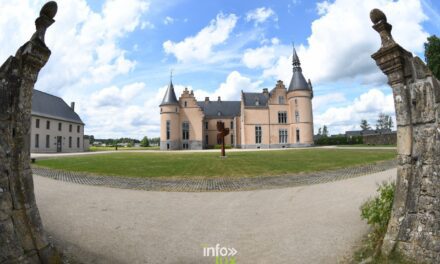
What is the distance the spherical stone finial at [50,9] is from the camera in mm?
3010

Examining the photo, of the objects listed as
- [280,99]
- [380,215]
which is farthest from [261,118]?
[380,215]

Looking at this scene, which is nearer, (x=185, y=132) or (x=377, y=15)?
(x=377, y=15)

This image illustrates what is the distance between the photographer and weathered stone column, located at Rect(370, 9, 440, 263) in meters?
2.93

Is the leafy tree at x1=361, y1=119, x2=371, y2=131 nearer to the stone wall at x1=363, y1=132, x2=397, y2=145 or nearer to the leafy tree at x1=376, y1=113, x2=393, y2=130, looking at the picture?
the leafy tree at x1=376, y1=113, x2=393, y2=130

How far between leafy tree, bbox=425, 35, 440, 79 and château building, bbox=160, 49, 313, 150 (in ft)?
53.8

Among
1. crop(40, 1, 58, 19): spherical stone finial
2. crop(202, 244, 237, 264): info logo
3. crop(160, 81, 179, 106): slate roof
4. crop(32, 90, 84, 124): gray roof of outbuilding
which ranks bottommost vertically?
crop(202, 244, 237, 264): info logo

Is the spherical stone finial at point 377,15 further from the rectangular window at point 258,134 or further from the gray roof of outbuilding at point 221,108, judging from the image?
the gray roof of outbuilding at point 221,108

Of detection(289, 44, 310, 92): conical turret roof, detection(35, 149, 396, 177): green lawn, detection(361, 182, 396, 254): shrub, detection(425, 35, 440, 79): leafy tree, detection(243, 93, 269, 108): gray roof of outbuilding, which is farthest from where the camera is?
detection(243, 93, 269, 108): gray roof of outbuilding

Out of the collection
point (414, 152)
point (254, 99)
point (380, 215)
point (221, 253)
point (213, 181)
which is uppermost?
point (254, 99)

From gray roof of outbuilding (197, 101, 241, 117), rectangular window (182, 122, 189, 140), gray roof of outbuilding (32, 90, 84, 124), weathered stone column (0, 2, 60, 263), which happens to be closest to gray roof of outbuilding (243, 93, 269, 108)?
gray roof of outbuilding (197, 101, 241, 117)

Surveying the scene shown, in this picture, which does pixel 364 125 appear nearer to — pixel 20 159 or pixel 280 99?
pixel 280 99

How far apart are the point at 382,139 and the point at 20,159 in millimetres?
45755

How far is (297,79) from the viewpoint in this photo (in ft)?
139

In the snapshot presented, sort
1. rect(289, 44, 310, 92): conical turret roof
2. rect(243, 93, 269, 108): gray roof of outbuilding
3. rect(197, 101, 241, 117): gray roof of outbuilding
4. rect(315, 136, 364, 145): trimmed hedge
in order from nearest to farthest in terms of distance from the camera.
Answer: rect(289, 44, 310, 92): conical turret roof < rect(315, 136, 364, 145): trimmed hedge < rect(243, 93, 269, 108): gray roof of outbuilding < rect(197, 101, 241, 117): gray roof of outbuilding
